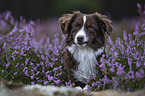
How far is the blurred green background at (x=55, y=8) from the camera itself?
1852 centimetres

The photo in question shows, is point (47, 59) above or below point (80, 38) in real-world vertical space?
below

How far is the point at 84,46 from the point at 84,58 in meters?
0.26

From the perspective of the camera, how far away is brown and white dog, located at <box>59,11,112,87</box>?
4.75m

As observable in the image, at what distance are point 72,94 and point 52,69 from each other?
205cm

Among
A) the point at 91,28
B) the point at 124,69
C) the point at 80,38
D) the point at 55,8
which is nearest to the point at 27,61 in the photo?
the point at 80,38

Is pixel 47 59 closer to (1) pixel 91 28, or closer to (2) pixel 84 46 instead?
(2) pixel 84 46

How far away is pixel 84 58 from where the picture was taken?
4.91 m

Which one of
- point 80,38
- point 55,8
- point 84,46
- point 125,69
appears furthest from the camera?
point 55,8

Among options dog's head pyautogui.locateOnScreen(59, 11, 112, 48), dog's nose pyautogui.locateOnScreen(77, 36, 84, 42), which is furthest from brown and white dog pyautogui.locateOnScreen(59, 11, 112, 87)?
dog's nose pyautogui.locateOnScreen(77, 36, 84, 42)

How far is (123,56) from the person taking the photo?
14.2 feet

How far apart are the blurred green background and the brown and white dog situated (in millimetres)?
13062

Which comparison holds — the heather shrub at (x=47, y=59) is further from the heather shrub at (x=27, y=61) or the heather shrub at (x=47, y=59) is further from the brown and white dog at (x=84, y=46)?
the brown and white dog at (x=84, y=46)

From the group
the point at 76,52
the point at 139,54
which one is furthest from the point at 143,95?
the point at 76,52

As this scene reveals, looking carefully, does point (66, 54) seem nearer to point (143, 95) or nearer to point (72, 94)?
point (72, 94)
